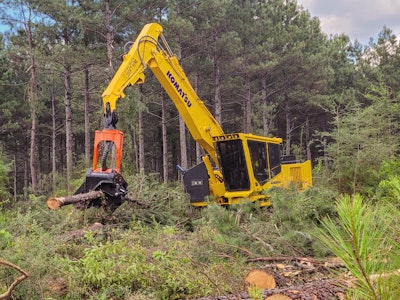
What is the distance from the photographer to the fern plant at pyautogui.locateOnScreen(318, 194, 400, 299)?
140 centimetres

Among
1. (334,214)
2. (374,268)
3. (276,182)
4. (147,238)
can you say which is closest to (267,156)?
(276,182)

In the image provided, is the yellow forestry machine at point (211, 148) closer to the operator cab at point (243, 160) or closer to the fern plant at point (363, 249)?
the operator cab at point (243, 160)

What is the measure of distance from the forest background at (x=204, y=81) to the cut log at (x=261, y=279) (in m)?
1.98

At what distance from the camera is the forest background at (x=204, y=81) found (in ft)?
43.1

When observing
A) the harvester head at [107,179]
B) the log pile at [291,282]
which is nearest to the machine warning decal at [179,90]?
the harvester head at [107,179]

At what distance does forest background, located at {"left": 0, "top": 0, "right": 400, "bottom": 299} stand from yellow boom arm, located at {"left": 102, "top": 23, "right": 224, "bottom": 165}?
5.84 ft

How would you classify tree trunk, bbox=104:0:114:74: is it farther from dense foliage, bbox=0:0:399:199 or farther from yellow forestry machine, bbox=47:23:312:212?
yellow forestry machine, bbox=47:23:312:212

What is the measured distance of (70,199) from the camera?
6836 millimetres

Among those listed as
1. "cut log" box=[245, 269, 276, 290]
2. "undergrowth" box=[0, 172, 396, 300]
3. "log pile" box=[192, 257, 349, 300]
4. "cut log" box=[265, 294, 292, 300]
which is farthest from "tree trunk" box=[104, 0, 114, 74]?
"cut log" box=[265, 294, 292, 300]

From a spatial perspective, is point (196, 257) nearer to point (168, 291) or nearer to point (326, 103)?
point (168, 291)

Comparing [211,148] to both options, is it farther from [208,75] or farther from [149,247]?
[208,75]

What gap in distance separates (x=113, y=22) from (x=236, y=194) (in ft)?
33.5

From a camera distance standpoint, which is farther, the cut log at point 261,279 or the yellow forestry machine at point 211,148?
the yellow forestry machine at point 211,148

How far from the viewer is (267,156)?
35.2 feet
